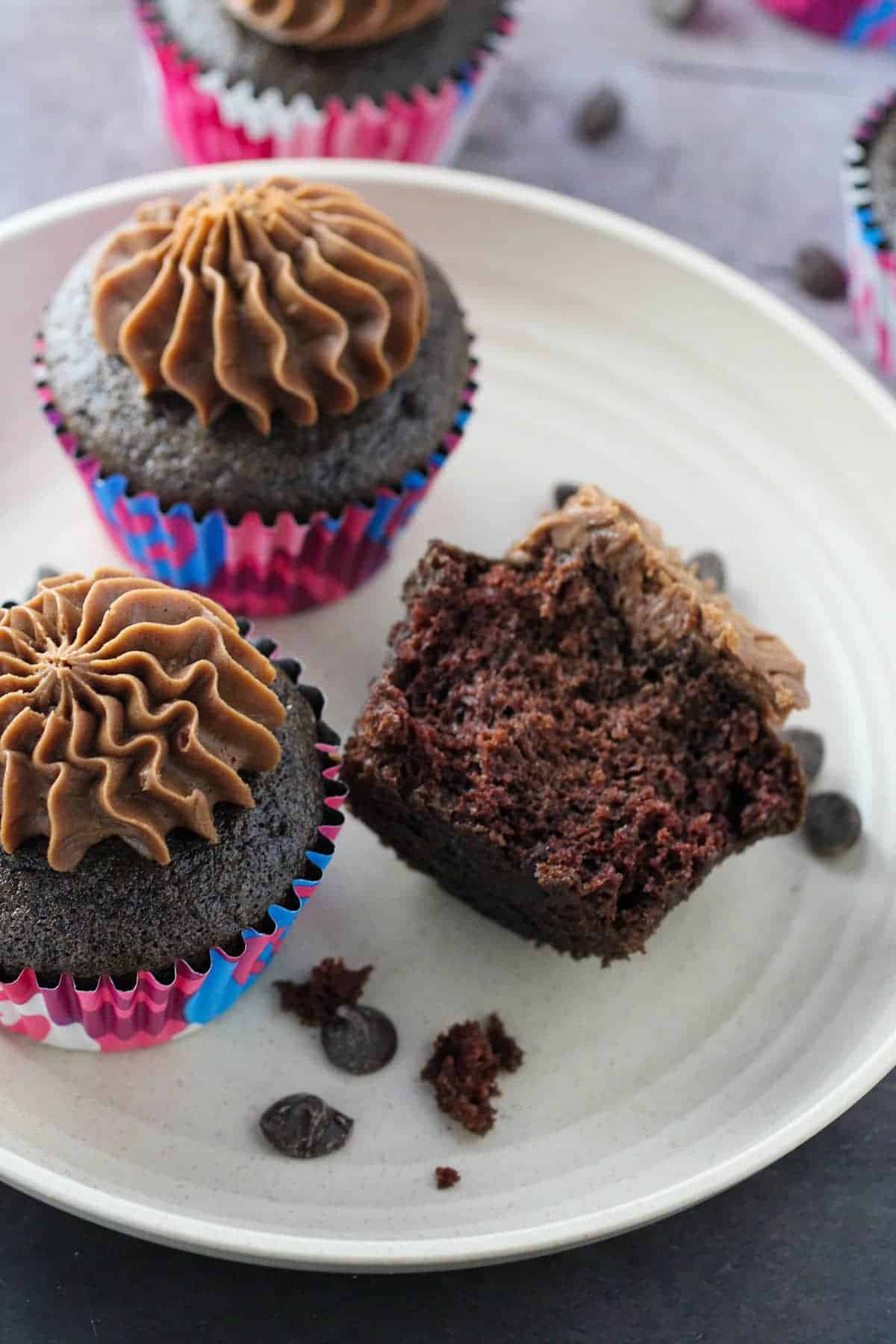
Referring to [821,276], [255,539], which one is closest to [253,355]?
[255,539]

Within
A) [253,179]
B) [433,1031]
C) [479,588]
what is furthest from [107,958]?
[253,179]

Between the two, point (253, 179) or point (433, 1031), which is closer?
point (433, 1031)

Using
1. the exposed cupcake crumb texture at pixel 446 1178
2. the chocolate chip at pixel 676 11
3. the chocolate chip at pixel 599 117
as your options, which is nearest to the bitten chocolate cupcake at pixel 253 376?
the exposed cupcake crumb texture at pixel 446 1178

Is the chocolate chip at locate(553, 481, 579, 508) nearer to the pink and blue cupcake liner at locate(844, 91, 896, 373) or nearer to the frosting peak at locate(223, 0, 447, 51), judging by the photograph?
the pink and blue cupcake liner at locate(844, 91, 896, 373)

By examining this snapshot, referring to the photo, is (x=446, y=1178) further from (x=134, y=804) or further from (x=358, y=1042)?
(x=134, y=804)

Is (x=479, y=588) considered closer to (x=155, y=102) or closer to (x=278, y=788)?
(x=278, y=788)
